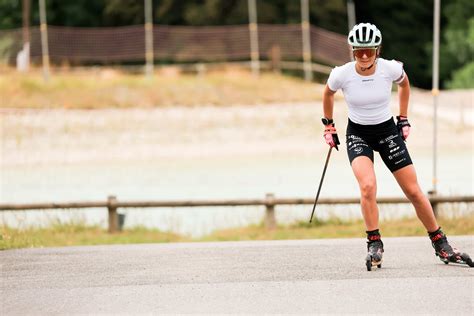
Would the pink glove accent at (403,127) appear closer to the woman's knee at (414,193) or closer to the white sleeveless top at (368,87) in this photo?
the white sleeveless top at (368,87)

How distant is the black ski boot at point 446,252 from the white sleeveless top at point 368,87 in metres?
1.07

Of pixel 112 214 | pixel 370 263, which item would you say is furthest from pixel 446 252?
pixel 112 214

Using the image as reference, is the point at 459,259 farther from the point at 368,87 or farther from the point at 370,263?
the point at 368,87

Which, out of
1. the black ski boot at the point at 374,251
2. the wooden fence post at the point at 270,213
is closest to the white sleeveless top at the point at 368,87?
the black ski boot at the point at 374,251

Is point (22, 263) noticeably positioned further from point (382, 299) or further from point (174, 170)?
point (174, 170)

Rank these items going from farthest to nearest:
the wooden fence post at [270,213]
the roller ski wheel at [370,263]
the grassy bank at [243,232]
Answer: the wooden fence post at [270,213], the grassy bank at [243,232], the roller ski wheel at [370,263]

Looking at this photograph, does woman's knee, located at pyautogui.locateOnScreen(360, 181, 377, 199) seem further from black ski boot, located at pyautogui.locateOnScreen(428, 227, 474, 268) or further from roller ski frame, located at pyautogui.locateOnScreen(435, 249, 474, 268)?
roller ski frame, located at pyautogui.locateOnScreen(435, 249, 474, 268)

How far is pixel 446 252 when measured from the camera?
1018 centimetres

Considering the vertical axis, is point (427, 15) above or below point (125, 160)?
above

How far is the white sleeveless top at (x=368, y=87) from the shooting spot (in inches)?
391

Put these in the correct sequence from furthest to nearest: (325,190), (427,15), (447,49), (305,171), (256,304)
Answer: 1. (427,15)
2. (447,49)
3. (305,171)
4. (325,190)
5. (256,304)

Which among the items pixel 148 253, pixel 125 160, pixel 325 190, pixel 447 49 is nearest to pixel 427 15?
pixel 447 49

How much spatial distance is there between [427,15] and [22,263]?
4809 centimetres

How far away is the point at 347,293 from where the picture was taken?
29.1 feet
